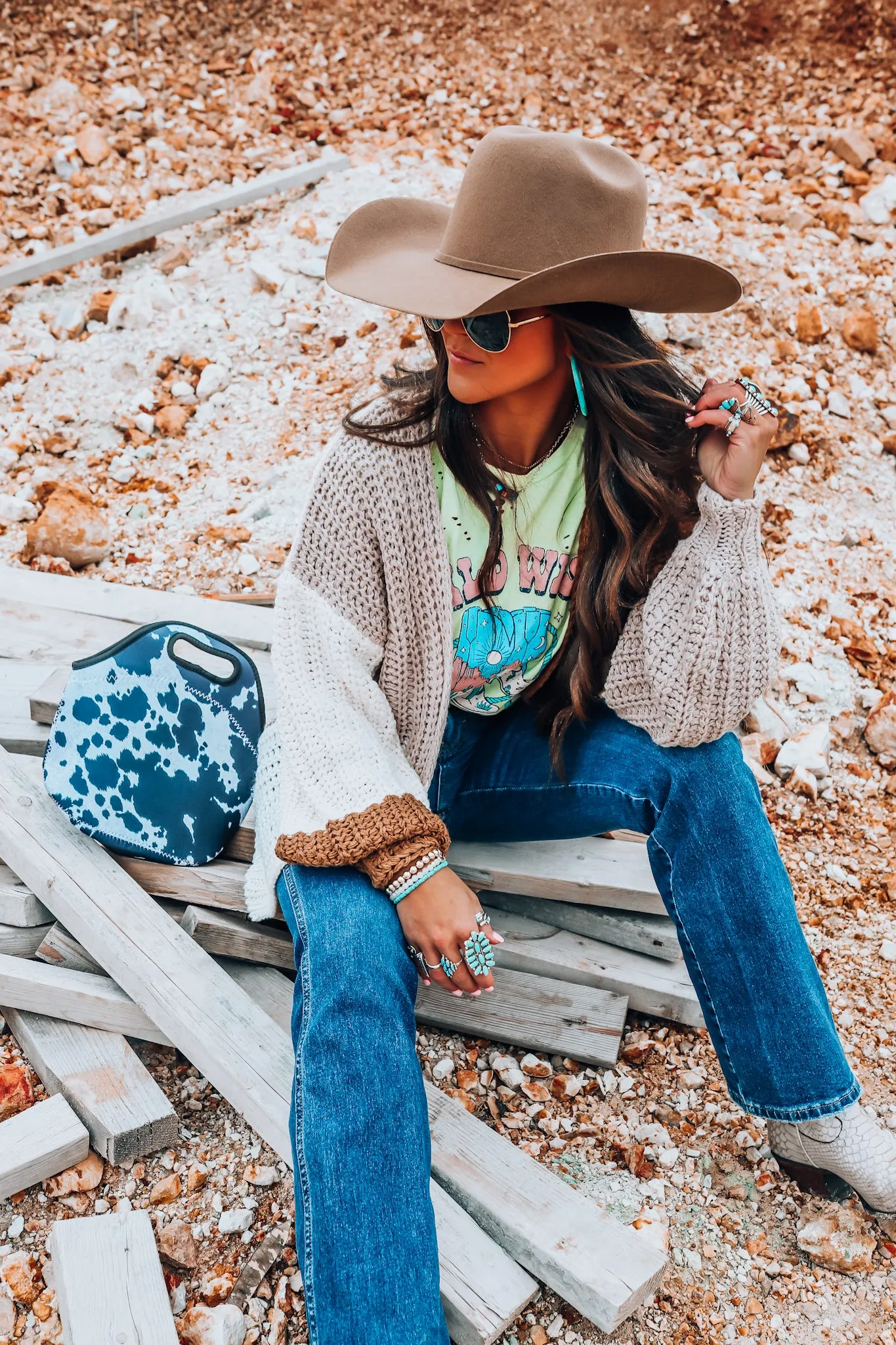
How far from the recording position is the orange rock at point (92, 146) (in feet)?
18.6

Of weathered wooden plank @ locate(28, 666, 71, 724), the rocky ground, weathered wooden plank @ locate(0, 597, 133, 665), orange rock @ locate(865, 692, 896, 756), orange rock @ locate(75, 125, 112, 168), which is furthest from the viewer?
orange rock @ locate(75, 125, 112, 168)

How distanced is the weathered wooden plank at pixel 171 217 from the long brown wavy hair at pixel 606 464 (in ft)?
11.7

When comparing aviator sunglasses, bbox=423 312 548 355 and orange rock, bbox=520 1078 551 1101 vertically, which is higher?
aviator sunglasses, bbox=423 312 548 355

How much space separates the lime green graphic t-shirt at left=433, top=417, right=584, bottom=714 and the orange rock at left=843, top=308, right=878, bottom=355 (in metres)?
2.89

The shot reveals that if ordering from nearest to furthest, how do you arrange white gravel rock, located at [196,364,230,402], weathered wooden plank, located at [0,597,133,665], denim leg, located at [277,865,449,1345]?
denim leg, located at [277,865,449,1345] < weathered wooden plank, located at [0,597,133,665] < white gravel rock, located at [196,364,230,402]

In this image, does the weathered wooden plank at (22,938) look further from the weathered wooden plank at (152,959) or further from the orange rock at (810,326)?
the orange rock at (810,326)

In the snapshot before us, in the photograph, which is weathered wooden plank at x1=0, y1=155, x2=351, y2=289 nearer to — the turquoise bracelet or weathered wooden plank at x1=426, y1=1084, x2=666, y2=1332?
the turquoise bracelet

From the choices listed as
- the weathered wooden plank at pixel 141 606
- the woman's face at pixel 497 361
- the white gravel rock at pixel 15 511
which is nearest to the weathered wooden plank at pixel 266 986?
the weathered wooden plank at pixel 141 606

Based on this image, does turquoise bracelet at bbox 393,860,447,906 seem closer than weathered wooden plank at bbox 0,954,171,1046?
Yes

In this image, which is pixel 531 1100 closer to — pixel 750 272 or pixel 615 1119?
pixel 615 1119

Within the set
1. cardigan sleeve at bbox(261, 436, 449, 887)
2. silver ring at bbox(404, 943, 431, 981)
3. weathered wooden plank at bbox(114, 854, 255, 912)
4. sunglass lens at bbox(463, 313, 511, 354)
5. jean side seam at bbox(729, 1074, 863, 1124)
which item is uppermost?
sunglass lens at bbox(463, 313, 511, 354)

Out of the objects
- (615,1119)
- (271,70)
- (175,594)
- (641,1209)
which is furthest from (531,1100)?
(271,70)

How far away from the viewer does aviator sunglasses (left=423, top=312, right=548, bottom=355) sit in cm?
169

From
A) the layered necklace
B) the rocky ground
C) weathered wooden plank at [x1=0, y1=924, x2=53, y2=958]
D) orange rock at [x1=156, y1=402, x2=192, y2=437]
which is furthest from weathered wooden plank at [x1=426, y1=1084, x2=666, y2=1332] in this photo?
orange rock at [x1=156, y1=402, x2=192, y2=437]
